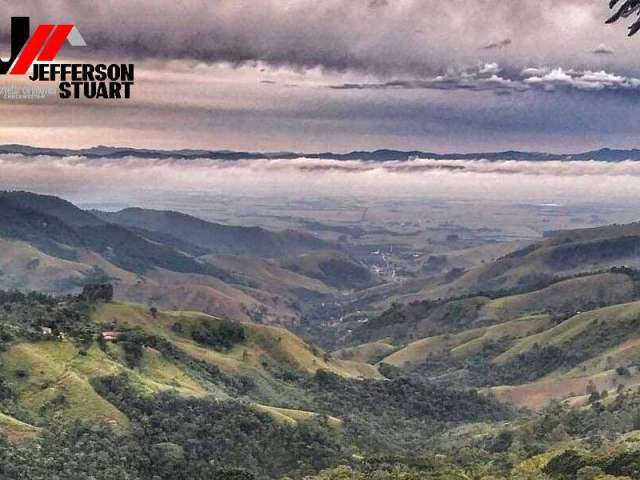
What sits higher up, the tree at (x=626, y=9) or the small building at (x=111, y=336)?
the tree at (x=626, y=9)

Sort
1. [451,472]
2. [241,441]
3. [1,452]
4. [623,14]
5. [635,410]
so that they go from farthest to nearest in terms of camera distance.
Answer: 1. [635,410]
2. [241,441]
3. [1,452]
4. [451,472]
5. [623,14]

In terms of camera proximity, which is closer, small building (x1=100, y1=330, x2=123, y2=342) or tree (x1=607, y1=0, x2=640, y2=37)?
tree (x1=607, y1=0, x2=640, y2=37)

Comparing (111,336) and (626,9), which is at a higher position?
(626,9)

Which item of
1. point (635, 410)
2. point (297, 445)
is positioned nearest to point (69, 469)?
point (297, 445)

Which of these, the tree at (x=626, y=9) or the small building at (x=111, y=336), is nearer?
the tree at (x=626, y=9)

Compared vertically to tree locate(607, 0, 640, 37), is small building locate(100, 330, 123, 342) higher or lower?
lower

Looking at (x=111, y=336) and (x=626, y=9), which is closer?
(x=626, y=9)

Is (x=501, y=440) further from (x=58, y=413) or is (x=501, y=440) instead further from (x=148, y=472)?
(x=58, y=413)

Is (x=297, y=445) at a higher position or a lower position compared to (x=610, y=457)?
lower
